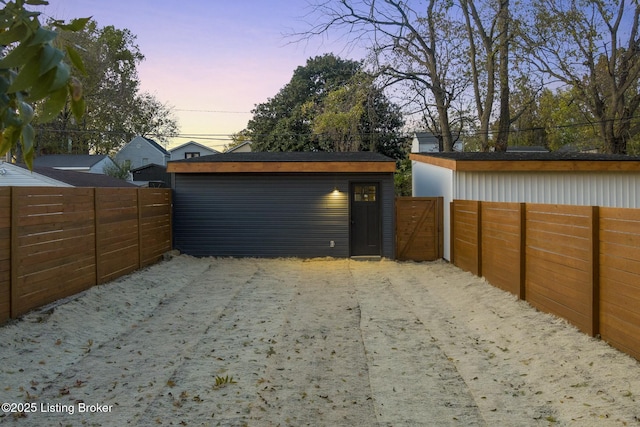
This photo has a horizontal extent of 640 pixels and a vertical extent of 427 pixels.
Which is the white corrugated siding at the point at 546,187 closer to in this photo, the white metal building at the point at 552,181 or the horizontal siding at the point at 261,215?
the white metal building at the point at 552,181

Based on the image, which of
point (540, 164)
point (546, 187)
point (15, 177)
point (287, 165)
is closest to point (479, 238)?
point (540, 164)

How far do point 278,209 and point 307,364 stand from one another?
9.42 metres

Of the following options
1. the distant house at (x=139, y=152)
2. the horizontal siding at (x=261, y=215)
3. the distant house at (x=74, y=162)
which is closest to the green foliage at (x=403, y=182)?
the horizontal siding at (x=261, y=215)

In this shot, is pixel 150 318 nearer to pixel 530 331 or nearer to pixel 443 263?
pixel 530 331

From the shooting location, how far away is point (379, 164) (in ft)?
45.4

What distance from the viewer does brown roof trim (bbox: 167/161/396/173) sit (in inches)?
547

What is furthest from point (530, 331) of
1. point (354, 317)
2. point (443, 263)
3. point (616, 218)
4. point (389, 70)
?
point (389, 70)

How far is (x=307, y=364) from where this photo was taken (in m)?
5.25

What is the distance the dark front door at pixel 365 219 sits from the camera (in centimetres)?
1434

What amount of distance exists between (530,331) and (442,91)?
19.6m

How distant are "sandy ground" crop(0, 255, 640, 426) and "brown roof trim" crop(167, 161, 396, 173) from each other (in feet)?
18.4

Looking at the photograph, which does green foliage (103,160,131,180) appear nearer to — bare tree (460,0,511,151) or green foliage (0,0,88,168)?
bare tree (460,0,511,151)

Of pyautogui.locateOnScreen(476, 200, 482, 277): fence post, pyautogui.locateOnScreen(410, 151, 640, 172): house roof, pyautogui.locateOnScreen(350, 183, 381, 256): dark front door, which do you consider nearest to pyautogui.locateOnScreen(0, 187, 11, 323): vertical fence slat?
pyautogui.locateOnScreen(476, 200, 482, 277): fence post

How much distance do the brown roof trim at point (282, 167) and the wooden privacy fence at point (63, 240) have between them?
8.95 feet
